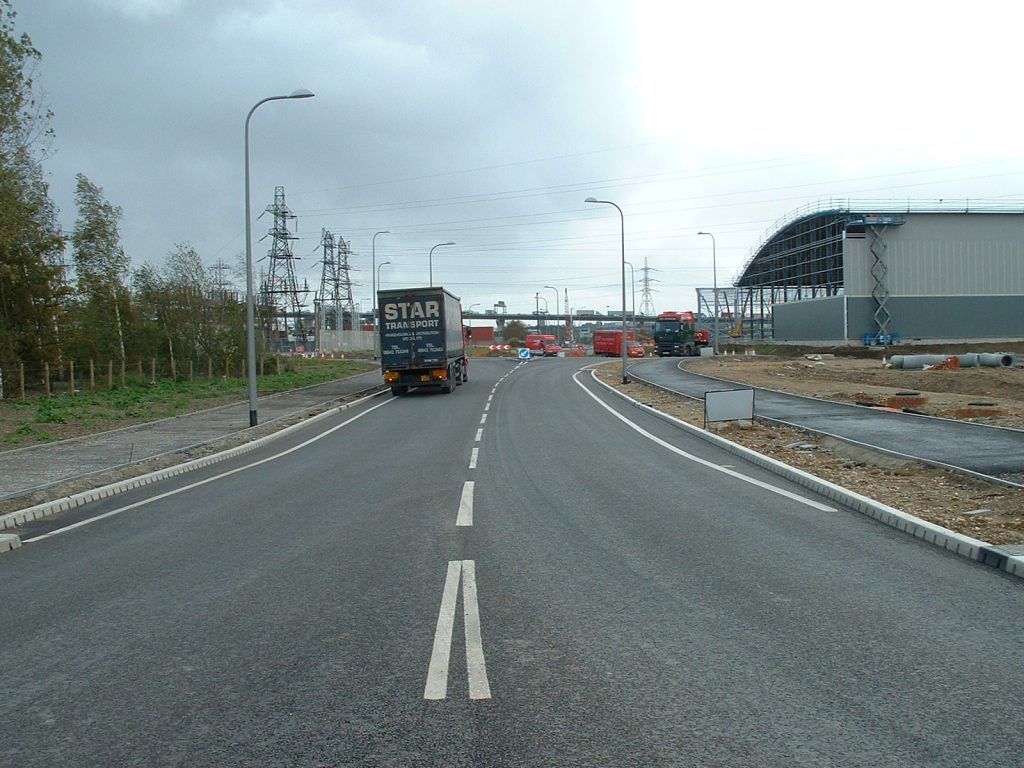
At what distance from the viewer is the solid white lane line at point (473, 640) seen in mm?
4492

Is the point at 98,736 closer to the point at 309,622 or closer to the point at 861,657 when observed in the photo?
the point at 309,622

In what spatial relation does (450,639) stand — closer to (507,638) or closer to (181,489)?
(507,638)

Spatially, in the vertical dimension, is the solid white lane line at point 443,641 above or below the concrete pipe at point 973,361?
below

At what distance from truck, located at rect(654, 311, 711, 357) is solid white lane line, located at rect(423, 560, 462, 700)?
217 ft

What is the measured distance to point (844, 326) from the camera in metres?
62.9

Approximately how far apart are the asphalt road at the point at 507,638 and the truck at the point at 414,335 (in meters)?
20.4

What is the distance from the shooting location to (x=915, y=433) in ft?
51.4

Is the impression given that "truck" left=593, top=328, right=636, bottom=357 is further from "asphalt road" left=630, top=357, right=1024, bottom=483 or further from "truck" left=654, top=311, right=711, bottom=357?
"asphalt road" left=630, top=357, right=1024, bottom=483

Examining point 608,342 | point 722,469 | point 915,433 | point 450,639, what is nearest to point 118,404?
point 722,469

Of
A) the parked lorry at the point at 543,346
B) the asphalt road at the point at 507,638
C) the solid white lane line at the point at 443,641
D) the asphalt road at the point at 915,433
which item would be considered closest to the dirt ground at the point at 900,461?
the asphalt road at the point at 915,433

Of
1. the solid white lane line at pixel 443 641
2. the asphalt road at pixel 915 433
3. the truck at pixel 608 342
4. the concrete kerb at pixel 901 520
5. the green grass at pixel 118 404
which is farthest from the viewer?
the truck at pixel 608 342

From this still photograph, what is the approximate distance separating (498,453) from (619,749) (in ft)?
38.4

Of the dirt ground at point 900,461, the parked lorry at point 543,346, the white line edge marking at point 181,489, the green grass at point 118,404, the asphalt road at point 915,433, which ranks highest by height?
the parked lorry at point 543,346

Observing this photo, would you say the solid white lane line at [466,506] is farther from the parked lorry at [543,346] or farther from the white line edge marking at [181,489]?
the parked lorry at [543,346]
